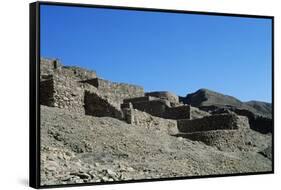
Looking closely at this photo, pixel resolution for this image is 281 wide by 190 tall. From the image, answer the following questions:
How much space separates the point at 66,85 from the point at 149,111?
5.04 ft

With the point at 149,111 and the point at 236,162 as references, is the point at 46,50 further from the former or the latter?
the point at 236,162

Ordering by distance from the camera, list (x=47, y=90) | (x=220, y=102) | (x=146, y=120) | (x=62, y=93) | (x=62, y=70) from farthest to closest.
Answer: (x=220, y=102) < (x=146, y=120) < (x=62, y=93) < (x=62, y=70) < (x=47, y=90)

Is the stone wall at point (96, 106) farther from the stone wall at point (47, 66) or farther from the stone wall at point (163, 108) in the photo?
the stone wall at point (47, 66)

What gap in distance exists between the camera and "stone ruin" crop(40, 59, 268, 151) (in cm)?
1194

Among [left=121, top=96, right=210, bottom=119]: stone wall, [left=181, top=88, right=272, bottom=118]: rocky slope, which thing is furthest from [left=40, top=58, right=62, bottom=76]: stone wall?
[left=181, top=88, right=272, bottom=118]: rocky slope

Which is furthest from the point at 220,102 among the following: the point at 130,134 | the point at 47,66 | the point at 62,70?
the point at 47,66

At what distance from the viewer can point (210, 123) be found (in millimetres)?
13391

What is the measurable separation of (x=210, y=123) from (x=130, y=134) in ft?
5.46

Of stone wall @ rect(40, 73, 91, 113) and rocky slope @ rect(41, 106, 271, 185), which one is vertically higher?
stone wall @ rect(40, 73, 91, 113)

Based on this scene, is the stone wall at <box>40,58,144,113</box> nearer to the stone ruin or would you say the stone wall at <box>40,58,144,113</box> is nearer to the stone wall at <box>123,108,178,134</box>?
the stone ruin

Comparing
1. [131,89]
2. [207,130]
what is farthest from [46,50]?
[207,130]

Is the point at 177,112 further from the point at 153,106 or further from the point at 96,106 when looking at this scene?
the point at 96,106

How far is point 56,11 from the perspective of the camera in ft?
38.6

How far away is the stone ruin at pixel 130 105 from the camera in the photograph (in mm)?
11938
